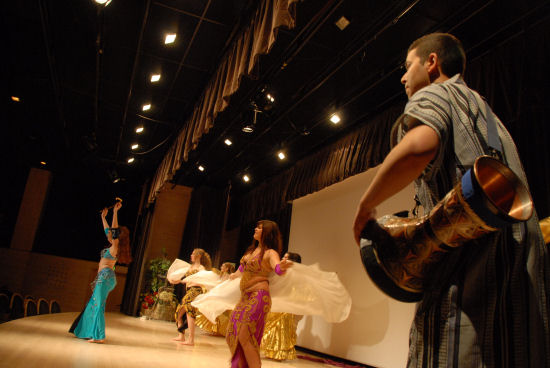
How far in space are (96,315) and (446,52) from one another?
5434 mm

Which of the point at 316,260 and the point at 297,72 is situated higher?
the point at 297,72

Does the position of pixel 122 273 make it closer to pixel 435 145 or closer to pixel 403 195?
pixel 403 195

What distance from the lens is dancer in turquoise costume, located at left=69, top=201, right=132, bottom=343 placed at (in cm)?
524

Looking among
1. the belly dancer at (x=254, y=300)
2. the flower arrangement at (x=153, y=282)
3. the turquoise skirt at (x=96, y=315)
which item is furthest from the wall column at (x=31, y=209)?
the belly dancer at (x=254, y=300)

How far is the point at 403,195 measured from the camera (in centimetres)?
573

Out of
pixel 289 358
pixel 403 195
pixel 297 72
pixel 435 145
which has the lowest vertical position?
pixel 289 358

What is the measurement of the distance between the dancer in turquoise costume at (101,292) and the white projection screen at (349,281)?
3459 millimetres

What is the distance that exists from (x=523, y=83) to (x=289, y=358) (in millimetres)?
4822

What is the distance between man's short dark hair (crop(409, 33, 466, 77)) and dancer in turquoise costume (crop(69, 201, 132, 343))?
507cm

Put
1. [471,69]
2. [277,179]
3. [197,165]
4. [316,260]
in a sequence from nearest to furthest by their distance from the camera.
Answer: [471,69] < [316,260] < [277,179] < [197,165]

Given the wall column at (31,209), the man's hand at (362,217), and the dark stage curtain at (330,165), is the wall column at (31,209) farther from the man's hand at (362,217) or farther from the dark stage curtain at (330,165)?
the man's hand at (362,217)

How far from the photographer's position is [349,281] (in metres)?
6.61

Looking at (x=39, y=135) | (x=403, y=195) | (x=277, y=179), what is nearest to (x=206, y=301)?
(x=403, y=195)

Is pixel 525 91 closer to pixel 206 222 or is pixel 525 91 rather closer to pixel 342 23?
pixel 342 23
